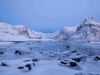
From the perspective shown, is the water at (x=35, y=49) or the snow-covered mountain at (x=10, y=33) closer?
the water at (x=35, y=49)

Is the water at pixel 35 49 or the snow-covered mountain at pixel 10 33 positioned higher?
the snow-covered mountain at pixel 10 33

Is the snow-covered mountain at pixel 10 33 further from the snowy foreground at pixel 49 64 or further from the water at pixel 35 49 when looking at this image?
the snowy foreground at pixel 49 64

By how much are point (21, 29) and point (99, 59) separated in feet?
350

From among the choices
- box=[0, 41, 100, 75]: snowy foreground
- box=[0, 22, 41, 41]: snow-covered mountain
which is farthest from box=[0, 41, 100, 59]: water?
box=[0, 22, 41, 41]: snow-covered mountain

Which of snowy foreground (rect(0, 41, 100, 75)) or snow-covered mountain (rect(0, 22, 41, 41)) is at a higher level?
snow-covered mountain (rect(0, 22, 41, 41))

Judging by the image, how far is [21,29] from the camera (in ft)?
353

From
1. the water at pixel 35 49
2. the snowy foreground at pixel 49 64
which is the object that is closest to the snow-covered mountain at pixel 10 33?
the water at pixel 35 49

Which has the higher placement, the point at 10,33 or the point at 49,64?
the point at 10,33

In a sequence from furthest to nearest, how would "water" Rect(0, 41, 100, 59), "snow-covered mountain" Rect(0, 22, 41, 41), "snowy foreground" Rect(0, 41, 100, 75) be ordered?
"snow-covered mountain" Rect(0, 22, 41, 41), "water" Rect(0, 41, 100, 59), "snowy foreground" Rect(0, 41, 100, 75)

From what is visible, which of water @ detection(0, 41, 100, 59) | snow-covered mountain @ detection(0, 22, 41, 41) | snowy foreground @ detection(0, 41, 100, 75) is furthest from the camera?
snow-covered mountain @ detection(0, 22, 41, 41)

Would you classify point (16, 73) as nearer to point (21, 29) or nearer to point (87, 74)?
point (87, 74)

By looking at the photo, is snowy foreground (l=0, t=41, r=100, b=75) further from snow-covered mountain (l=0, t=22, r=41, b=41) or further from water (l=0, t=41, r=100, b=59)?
snow-covered mountain (l=0, t=22, r=41, b=41)

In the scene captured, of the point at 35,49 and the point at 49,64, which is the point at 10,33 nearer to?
the point at 35,49

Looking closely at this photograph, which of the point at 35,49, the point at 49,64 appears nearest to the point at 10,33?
the point at 35,49
